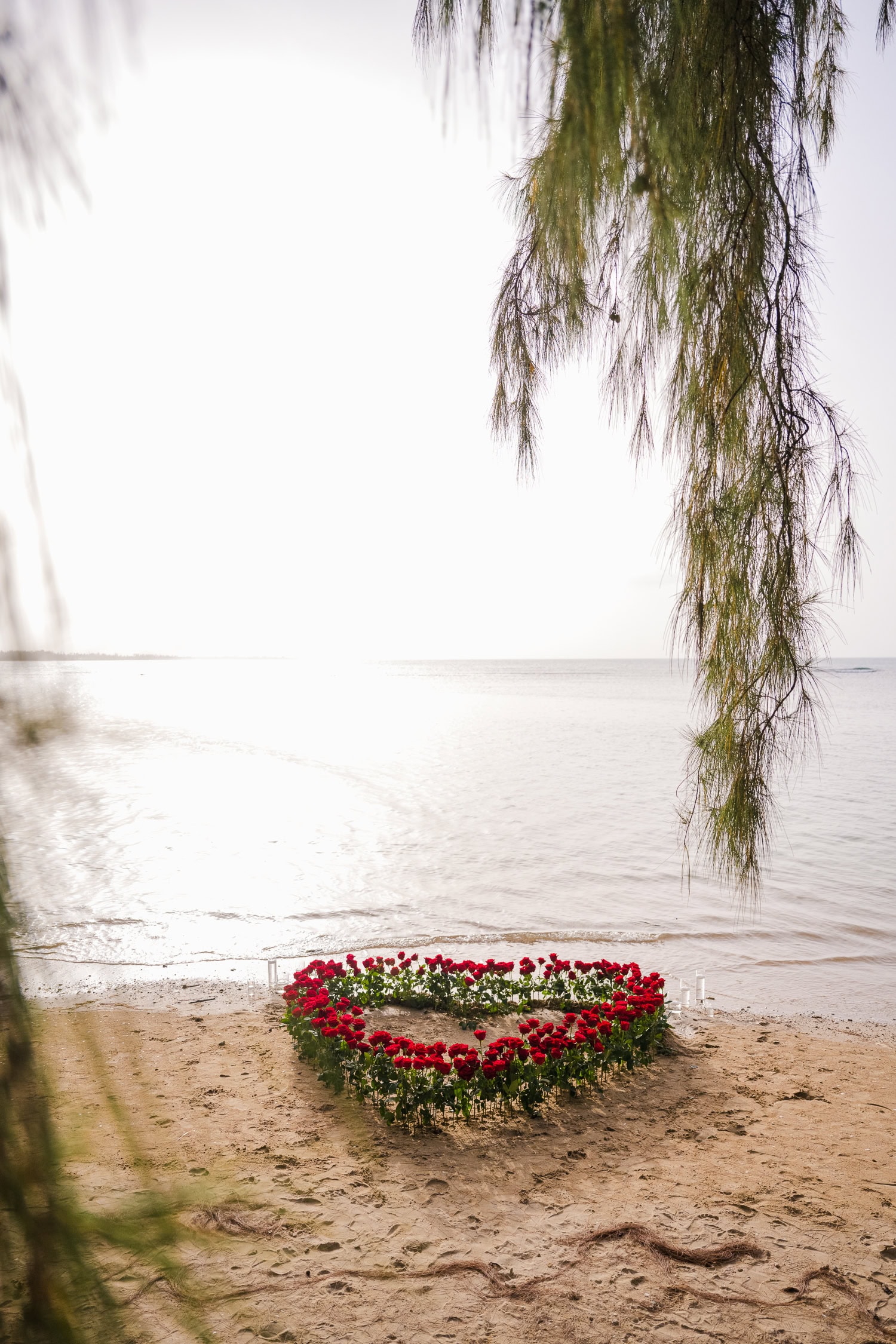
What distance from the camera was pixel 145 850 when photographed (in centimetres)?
1339

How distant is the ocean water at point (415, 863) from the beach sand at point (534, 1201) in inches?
13.5

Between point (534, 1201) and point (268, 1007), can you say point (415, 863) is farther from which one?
point (534, 1201)

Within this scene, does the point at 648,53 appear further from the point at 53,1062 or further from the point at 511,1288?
the point at 511,1288

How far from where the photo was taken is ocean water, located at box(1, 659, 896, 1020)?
80 centimetres

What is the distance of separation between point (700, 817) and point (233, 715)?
45.1 meters

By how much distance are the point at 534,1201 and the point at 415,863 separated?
901 centimetres

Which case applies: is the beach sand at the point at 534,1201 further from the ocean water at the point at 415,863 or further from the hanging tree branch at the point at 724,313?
the hanging tree branch at the point at 724,313

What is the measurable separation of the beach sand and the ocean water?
1.13 feet

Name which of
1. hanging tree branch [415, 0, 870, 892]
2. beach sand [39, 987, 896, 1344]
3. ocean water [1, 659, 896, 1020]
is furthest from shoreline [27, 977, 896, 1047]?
hanging tree branch [415, 0, 870, 892]

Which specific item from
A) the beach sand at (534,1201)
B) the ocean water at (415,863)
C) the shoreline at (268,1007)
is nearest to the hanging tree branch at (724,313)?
the ocean water at (415,863)

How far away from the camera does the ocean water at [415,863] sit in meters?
0.80

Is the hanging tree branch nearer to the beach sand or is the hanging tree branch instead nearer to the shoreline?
the beach sand

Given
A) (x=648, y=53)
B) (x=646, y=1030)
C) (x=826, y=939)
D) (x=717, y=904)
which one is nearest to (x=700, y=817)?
(x=648, y=53)

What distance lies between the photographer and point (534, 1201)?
12.8 feet
